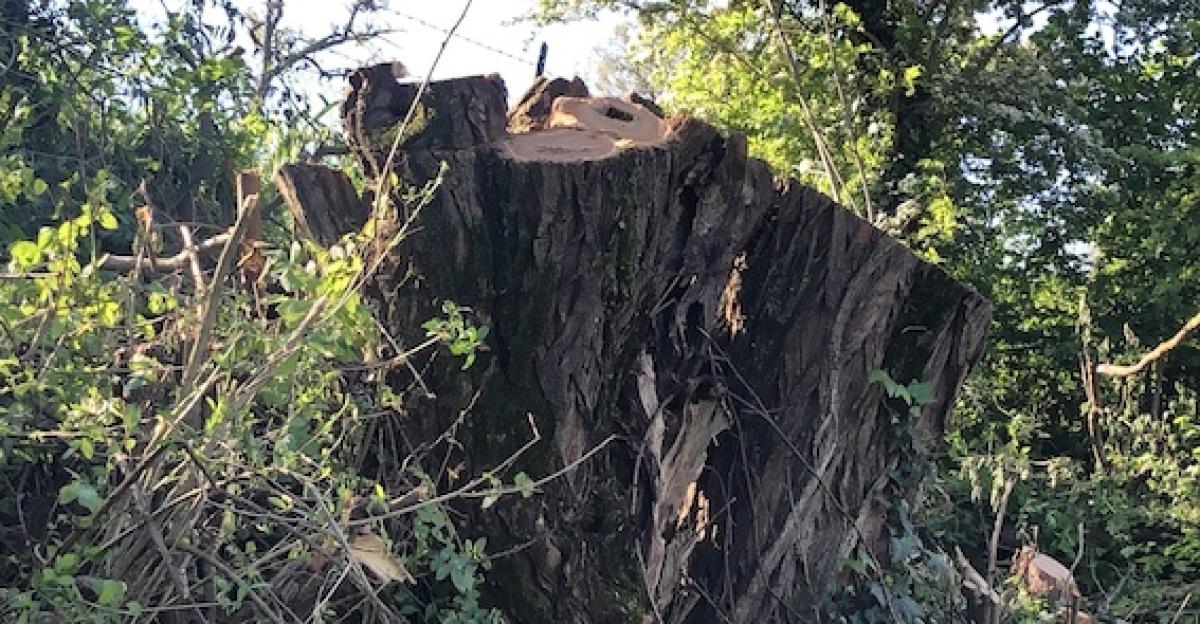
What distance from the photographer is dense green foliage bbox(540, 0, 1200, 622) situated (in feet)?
31.3

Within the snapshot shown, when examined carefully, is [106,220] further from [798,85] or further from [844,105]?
[844,105]

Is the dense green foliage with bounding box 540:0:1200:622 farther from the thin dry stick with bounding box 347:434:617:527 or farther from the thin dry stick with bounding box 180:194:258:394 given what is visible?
the thin dry stick with bounding box 180:194:258:394

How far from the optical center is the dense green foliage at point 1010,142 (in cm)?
954

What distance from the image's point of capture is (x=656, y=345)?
3.37 metres

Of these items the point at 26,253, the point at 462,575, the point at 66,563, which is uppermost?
the point at 26,253

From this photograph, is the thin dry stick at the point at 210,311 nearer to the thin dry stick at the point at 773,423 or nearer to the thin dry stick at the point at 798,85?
the thin dry stick at the point at 773,423

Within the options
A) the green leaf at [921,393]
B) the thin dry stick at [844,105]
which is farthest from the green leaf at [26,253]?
the thin dry stick at [844,105]

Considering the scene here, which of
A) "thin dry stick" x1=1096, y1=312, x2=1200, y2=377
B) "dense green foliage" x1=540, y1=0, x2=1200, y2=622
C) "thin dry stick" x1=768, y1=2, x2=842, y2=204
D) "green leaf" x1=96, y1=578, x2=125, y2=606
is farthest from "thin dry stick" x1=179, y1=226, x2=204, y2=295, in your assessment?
"thin dry stick" x1=1096, y1=312, x2=1200, y2=377

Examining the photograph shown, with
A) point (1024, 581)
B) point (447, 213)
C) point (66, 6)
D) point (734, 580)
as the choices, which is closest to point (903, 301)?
point (734, 580)

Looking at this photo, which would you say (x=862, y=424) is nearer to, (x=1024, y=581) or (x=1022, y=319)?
(x=1024, y=581)

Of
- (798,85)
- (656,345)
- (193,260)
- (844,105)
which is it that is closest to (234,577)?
(193,260)

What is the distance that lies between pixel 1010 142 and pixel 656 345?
747cm

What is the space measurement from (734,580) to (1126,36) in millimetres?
8674

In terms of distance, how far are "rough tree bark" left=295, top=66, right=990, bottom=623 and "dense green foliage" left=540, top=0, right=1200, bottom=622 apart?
17.6 ft
